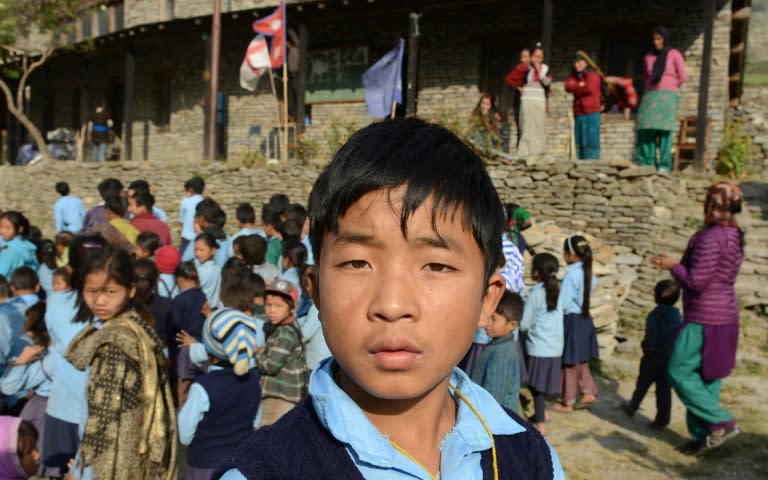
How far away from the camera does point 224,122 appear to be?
16.8 m

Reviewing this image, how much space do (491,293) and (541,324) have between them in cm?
400

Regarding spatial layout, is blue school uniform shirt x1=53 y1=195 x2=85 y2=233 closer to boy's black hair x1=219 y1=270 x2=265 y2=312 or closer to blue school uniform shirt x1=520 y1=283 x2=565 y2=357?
boy's black hair x1=219 y1=270 x2=265 y2=312

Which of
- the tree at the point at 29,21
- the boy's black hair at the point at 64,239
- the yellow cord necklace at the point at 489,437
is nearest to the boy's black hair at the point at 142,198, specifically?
the boy's black hair at the point at 64,239

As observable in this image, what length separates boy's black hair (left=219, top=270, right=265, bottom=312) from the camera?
360cm

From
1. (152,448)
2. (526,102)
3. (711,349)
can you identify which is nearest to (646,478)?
(711,349)

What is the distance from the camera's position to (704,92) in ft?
32.9

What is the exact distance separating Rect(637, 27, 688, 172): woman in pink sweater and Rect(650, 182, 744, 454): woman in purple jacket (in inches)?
212

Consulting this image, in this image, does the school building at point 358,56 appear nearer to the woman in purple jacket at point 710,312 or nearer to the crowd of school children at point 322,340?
the crowd of school children at point 322,340

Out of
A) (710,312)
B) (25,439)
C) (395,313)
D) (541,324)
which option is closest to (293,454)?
(395,313)

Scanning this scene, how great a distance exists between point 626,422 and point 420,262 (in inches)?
196

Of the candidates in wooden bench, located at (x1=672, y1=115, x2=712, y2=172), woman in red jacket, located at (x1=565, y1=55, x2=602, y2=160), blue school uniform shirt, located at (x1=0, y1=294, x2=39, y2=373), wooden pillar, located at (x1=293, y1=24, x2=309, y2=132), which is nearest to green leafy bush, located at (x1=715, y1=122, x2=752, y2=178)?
wooden bench, located at (x1=672, y1=115, x2=712, y2=172)

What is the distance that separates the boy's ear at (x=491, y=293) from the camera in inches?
49.5

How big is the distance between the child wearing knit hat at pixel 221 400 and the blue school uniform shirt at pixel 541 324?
→ 2663mm

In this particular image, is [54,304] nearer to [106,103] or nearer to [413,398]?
[413,398]
